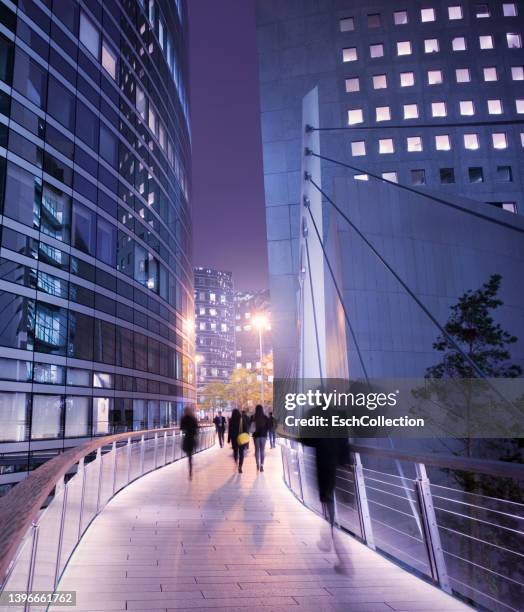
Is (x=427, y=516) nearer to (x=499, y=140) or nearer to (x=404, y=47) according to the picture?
(x=499, y=140)

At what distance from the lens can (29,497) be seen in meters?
3.39

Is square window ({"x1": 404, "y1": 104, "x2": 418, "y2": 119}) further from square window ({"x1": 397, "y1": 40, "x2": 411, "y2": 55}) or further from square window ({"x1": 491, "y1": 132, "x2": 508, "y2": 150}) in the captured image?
square window ({"x1": 491, "y1": 132, "x2": 508, "y2": 150})

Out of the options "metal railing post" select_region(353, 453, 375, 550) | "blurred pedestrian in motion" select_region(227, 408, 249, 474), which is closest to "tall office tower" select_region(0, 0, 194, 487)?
"blurred pedestrian in motion" select_region(227, 408, 249, 474)

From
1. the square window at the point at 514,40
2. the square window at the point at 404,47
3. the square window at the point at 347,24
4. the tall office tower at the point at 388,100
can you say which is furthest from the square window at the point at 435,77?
the square window at the point at 347,24

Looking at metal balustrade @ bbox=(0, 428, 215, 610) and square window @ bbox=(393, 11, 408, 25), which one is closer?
metal balustrade @ bbox=(0, 428, 215, 610)

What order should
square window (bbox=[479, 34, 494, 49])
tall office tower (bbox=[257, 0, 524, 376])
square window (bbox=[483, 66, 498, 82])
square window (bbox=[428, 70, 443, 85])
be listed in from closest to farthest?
tall office tower (bbox=[257, 0, 524, 376]), square window (bbox=[428, 70, 443, 85]), square window (bbox=[483, 66, 498, 82]), square window (bbox=[479, 34, 494, 49])

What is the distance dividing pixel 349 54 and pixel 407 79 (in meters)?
4.24

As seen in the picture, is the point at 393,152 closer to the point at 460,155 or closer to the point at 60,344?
the point at 460,155

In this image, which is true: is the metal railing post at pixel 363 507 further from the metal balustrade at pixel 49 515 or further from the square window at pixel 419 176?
the square window at pixel 419 176

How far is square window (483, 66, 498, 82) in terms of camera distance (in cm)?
3780

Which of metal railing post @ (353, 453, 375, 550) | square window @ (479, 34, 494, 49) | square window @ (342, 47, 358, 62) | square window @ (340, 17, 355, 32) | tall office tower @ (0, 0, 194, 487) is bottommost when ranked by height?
metal railing post @ (353, 453, 375, 550)

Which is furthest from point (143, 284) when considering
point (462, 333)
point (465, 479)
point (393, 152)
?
point (465, 479)

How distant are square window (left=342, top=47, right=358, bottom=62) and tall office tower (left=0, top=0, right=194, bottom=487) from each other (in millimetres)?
13480

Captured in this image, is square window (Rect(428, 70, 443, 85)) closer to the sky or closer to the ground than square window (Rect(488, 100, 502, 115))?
closer to the sky
